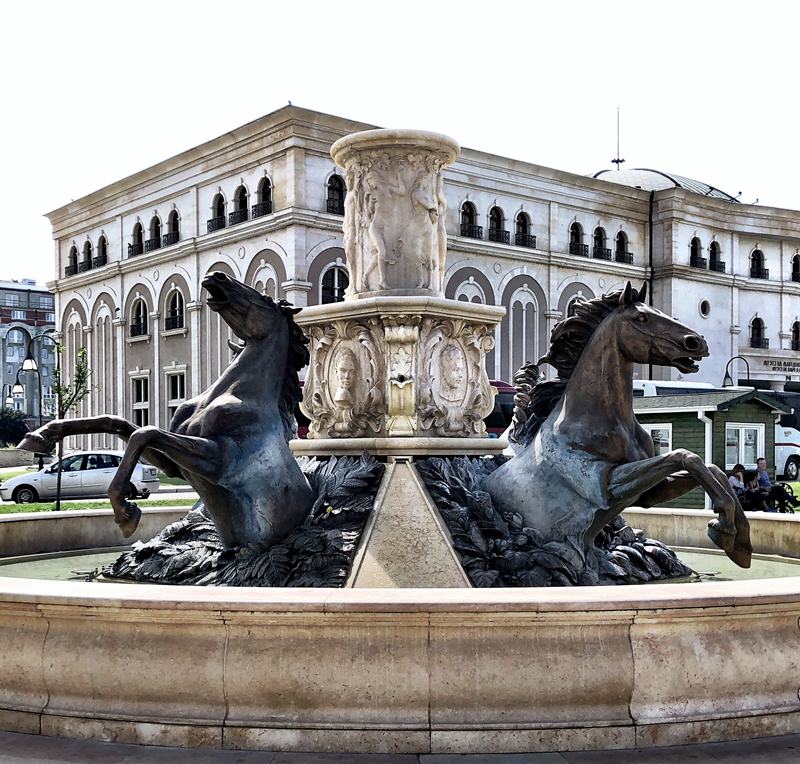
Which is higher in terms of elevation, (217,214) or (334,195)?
(334,195)

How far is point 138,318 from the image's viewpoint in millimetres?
51156

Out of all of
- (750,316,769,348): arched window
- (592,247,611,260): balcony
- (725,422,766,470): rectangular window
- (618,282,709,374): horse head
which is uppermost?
(592,247,611,260): balcony

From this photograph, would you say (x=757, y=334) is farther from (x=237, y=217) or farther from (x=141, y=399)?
(x=141, y=399)

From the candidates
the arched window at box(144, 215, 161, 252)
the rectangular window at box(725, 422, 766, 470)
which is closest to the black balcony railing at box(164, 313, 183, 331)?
the arched window at box(144, 215, 161, 252)

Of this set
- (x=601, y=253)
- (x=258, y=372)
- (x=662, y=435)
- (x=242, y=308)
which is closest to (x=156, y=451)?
(x=258, y=372)

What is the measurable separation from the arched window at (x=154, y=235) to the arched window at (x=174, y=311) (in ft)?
8.33

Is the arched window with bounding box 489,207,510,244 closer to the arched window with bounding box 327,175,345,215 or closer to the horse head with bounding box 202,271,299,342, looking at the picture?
the arched window with bounding box 327,175,345,215

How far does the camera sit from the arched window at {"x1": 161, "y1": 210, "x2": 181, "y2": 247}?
158 ft

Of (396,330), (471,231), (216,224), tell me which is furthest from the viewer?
(471,231)

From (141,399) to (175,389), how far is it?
3410 millimetres

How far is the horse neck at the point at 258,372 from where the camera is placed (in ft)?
25.9

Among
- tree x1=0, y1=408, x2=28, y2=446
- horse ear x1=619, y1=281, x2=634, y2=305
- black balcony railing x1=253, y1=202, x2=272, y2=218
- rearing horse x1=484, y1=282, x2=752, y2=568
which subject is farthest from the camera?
tree x1=0, y1=408, x2=28, y2=446

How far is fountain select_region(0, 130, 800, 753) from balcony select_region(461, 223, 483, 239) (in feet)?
120

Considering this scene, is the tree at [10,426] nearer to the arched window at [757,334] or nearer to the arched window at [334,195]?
the arched window at [334,195]
